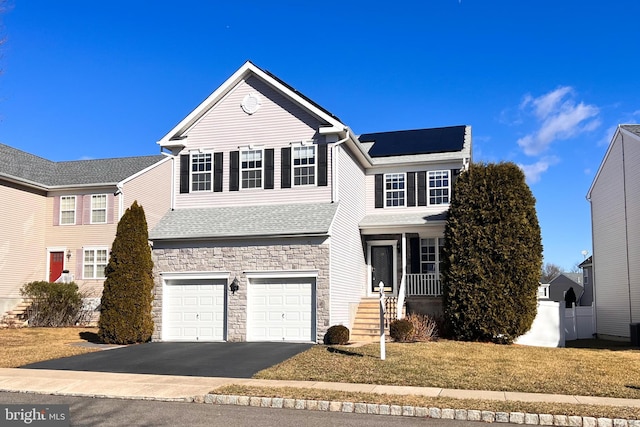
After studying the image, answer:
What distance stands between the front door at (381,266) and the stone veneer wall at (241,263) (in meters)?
5.30

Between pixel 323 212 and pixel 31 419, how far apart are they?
1213cm

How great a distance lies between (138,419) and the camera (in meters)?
9.21

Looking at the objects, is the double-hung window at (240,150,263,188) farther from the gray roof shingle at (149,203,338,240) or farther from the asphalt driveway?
the asphalt driveway

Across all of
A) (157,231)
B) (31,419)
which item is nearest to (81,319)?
(157,231)

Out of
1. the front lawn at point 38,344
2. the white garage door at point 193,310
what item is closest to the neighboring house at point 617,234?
the white garage door at point 193,310

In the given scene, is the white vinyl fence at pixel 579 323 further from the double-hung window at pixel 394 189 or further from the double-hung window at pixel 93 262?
the double-hung window at pixel 93 262

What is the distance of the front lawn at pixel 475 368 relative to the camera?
38.7 ft

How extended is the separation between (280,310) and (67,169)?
60.0 ft

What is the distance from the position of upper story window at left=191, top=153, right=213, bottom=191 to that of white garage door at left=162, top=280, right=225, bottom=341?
12.3 feet

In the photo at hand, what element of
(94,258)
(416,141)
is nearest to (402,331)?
(416,141)

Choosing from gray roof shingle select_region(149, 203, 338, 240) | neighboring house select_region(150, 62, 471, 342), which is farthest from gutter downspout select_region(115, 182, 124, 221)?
gray roof shingle select_region(149, 203, 338, 240)

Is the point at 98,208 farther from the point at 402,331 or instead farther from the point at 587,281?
the point at 587,281

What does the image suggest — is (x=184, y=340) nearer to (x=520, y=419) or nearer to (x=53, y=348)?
(x=53, y=348)

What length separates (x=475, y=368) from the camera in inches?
535
